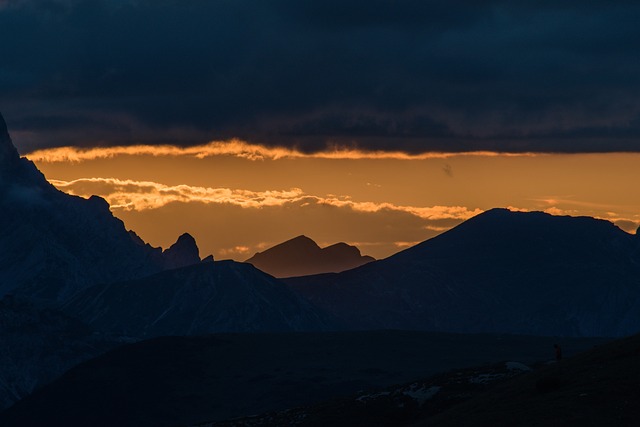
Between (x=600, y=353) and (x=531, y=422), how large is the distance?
38289 mm

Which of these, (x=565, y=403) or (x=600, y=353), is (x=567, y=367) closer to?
(x=600, y=353)

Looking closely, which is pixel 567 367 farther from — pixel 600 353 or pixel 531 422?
pixel 531 422

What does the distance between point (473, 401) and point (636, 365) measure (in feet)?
77.2

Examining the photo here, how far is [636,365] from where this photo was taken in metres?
→ 157

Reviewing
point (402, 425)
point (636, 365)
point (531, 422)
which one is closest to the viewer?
point (531, 422)

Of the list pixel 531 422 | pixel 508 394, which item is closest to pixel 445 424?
pixel 508 394

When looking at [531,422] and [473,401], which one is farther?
[473,401]

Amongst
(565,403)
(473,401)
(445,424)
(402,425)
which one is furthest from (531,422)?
(402,425)

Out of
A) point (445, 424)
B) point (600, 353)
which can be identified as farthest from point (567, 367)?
point (445, 424)

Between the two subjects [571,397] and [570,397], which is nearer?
[571,397]

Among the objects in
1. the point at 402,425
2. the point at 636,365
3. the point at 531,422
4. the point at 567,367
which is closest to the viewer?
the point at 531,422

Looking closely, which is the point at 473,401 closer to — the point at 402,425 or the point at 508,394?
the point at 508,394

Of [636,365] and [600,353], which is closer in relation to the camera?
[636,365]

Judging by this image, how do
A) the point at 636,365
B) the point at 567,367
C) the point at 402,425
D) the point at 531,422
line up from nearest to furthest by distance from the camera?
the point at 531,422 < the point at 636,365 < the point at 567,367 < the point at 402,425
